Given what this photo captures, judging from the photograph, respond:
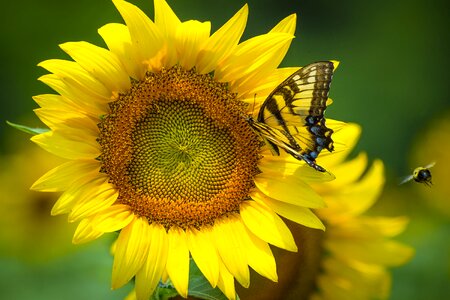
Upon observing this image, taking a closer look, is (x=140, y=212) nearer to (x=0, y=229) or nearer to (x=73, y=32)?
(x=0, y=229)

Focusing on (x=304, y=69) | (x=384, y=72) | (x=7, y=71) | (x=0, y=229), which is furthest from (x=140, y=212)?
(x=384, y=72)

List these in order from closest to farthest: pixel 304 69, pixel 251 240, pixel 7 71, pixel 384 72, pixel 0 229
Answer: pixel 304 69, pixel 251 240, pixel 0 229, pixel 7 71, pixel 384 72

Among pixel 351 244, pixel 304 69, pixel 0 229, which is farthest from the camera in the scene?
pixel 0 229

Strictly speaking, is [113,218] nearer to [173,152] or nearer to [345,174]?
[173,152]

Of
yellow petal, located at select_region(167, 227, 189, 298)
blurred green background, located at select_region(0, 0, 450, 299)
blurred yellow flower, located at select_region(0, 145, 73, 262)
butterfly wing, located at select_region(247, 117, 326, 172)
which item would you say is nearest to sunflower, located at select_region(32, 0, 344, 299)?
yellow petal, located at select_region(167, 227, 189, 298)

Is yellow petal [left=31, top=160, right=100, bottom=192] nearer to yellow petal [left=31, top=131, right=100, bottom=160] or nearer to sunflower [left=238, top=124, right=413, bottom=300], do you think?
yellow petal [left=31, top=131, right=100, bottom=160]

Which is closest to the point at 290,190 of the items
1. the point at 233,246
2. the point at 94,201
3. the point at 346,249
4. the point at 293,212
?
the point at 293,212

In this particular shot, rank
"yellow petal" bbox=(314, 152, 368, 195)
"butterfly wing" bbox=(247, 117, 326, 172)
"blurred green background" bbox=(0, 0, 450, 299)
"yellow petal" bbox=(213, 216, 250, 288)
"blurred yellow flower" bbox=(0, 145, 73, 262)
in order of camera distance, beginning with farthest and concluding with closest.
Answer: "blurred green background" bbox=(0, 0, 450, 299) → "blurred yellow flower" bbox=(0, 145, 73, 262) → "yellow petal" bbox=(314, 152, 368, 195) → "yellow petal" bbox=(213, 216, 250, 288) → "butterfly wing" bbox=(247, 117, 326, 172)
